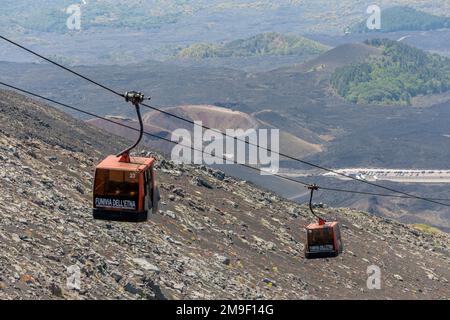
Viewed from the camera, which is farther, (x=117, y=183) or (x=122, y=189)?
(x=122, y=189)

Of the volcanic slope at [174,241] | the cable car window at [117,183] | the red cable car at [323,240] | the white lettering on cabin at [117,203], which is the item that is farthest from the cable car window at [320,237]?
the cable car window at [117,183]

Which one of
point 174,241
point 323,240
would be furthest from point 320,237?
point 174,241

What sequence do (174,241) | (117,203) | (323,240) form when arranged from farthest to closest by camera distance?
(174,241) → (323,240) → (117,203)

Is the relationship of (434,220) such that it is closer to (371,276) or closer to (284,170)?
(284,170)

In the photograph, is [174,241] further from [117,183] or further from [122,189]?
[117,183]

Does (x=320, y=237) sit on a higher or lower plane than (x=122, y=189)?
lower

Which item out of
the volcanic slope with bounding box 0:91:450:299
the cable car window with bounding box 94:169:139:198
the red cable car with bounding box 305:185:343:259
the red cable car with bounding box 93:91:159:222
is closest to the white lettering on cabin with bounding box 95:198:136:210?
the red cable car with bounding box 93:91:159:222
